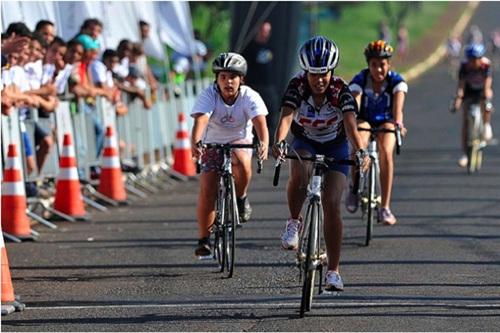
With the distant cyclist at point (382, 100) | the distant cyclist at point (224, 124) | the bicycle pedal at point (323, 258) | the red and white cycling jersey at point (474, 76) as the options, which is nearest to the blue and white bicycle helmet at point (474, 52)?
the red and white cycling jersey at point (474, 76)

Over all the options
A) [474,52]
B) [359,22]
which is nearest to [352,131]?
[474,52]

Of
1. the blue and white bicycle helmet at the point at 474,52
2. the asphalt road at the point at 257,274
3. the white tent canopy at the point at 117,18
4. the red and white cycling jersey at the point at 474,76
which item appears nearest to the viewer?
the asphalt road at the point at 257,274

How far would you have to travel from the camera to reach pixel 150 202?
1817 centimetres

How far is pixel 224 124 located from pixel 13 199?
2987 mm

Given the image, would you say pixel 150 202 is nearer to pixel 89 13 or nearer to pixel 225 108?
pixel 89 13

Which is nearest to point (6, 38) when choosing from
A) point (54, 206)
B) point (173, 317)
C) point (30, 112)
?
point (30, 112)

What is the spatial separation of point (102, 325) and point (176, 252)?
4.06m

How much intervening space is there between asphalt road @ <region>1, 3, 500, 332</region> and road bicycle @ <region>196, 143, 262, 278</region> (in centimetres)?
18

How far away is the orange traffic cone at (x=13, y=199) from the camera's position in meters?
14.1

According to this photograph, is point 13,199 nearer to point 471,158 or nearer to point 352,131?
point 352,131

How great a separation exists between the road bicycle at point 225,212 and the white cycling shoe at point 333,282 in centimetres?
148

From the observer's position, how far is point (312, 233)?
9.74 m

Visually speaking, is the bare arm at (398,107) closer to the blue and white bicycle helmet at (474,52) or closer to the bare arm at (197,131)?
the bare arm at (197,131)

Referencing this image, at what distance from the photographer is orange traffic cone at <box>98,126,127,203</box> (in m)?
17.5
